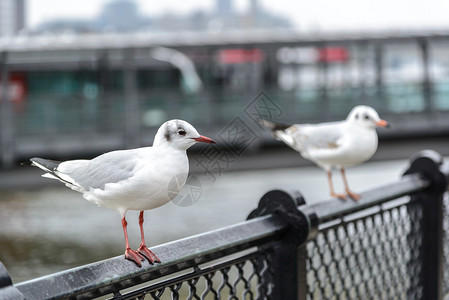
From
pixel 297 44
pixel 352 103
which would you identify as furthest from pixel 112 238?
pixel 297 44

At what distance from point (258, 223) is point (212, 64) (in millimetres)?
23348

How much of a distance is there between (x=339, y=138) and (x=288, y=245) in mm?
423

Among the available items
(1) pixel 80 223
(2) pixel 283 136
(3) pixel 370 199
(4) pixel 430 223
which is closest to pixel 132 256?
(2) pixel 283 136

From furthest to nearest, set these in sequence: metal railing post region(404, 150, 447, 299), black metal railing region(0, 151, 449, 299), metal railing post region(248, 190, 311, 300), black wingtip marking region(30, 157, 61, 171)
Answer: metal railing post region(404, 150, 447, 299)
metal railing post region(248, 190, 311, 300)
black metal railing region(0, 151, 449, 299)
black wingtip marking region(30, 157, 61, 171)

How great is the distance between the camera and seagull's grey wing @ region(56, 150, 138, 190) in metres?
1.35

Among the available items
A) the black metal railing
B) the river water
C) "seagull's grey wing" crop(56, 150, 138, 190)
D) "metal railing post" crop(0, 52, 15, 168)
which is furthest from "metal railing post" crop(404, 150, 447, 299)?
"metal railing post" crop(0, 52, 15, 168)

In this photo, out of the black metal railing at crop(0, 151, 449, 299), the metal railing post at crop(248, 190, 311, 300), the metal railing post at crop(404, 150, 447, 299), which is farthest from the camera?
the metal railing post at crop(404, 150, 447, 299)

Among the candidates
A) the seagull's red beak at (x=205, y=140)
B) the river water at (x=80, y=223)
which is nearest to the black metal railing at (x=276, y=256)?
the seagull's red beak at (x=205, y=140)

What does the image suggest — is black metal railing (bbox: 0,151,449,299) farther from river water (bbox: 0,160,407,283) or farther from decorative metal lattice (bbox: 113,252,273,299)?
river water (bbox: 0,160,407,283)

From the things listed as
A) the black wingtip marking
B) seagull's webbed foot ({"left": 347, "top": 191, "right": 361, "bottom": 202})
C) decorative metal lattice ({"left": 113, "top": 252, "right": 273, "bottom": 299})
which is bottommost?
decorative metal lattice ({"left": 113, "top": 252, "right": 273, "bottom": 299})

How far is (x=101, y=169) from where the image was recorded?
4.48ft

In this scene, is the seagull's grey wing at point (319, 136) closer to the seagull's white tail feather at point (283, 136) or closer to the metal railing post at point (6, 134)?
the seagull's white tail feather at point (283, 136)

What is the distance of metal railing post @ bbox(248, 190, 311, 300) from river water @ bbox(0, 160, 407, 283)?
19.7 ft

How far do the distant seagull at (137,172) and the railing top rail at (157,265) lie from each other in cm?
18
